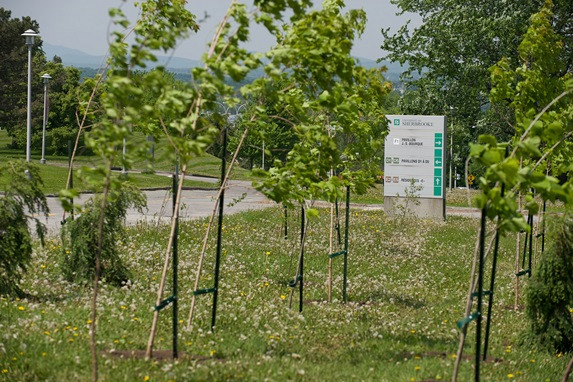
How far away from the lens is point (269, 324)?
932 cm

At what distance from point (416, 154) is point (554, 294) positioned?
Result: 17427 millimetres

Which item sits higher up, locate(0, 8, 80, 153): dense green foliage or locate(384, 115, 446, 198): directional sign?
locate(0, 8, 80, 153): dense green foliage

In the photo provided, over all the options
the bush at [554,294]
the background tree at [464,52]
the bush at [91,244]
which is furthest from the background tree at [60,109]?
the bush at [554,294]

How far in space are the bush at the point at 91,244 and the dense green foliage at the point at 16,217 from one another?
133 centimetres

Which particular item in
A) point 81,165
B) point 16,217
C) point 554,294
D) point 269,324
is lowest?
point 269,324

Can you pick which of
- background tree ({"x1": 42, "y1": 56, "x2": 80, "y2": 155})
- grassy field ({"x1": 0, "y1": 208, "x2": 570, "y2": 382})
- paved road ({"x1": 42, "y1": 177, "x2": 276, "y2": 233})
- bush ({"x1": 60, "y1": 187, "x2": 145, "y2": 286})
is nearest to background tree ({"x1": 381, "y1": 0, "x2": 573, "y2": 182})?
paved road ({"x1": 42, "y1": 177, "x2": 276, "y2": 233})

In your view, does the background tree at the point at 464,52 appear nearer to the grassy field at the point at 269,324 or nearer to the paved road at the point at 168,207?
the paved road at the point at 168,207

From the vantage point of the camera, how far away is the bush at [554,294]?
368 inches

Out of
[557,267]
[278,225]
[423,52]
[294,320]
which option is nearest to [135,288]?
[294,320]

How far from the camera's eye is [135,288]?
11016 mm

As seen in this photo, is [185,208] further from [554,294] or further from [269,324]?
[554,294]

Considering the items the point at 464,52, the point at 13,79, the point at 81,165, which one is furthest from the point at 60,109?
the point at 81,165

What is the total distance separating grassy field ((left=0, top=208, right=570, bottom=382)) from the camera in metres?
7.15

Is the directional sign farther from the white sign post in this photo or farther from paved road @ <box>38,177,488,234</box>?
paved road @ <box>38,177,488,234</box>
